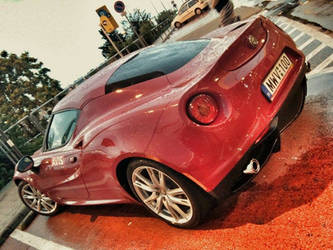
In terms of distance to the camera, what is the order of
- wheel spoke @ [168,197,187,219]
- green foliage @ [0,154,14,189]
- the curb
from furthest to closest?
green foliage @ [0,154,14,189], the curb, wheel spoke @ [168,197,187,219]

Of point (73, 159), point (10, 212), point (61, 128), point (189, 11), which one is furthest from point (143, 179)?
point (189, 11)

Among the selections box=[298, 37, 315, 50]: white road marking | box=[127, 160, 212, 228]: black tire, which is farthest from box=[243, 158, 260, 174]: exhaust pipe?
box=[298, 37, 315, 50]: white road marking

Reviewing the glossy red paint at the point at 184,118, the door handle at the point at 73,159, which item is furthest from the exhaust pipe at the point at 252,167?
the door handle at the point at 73,159

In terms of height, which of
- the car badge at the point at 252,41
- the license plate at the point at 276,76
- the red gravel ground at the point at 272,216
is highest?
the car badge at the point at 252,41

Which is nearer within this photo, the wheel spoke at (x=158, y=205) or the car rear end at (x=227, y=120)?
the car rear end at (x=227, y=120)

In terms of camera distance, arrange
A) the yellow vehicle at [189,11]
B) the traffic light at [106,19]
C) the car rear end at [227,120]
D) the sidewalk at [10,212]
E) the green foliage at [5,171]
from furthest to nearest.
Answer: the yellow vehicle at [189,11] → the traffic light at [106,19] → the green foliage at [5,171] → the sidewalk at [10,212] → the car rear end at [227,120]

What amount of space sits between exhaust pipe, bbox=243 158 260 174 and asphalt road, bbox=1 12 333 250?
41 centimetres

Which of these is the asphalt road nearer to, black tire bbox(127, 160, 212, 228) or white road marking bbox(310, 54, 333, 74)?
black tire bbox(127, 160, 212, 228)

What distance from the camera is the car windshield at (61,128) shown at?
10.5ft

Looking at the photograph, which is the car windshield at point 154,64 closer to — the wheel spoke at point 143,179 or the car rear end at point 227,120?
the car rear end at point 227,120

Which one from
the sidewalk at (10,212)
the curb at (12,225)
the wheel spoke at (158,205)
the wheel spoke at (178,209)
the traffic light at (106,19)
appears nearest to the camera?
the wheel spoke at (178,209)

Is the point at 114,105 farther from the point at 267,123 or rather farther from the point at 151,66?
Answer: the point at 267,123

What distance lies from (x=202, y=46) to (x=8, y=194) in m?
5.67

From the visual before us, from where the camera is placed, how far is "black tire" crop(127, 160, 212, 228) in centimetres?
219
